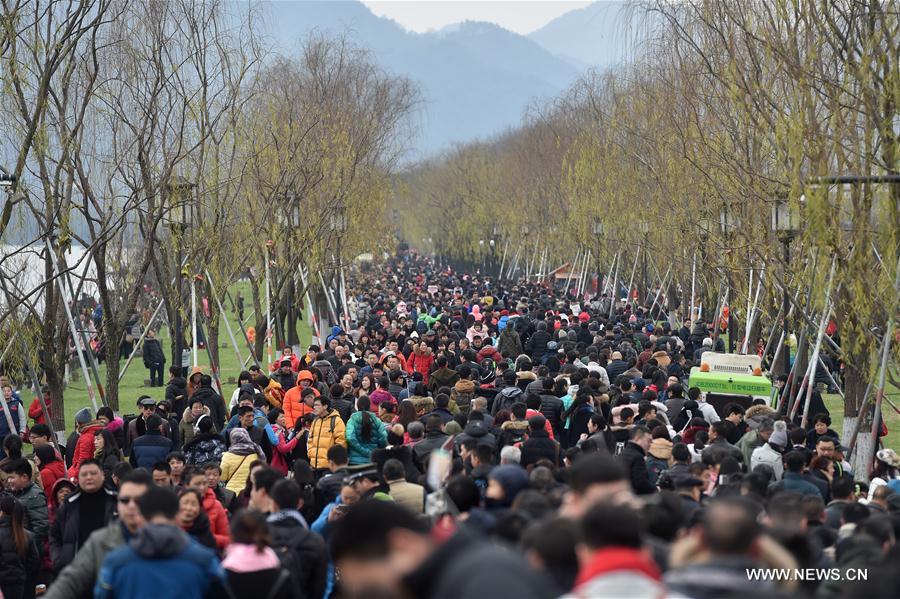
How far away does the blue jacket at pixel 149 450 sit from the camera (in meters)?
12.1

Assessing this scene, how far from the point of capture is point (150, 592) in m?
6.12

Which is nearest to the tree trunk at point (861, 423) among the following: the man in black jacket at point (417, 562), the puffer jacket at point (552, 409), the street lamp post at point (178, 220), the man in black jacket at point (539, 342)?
the puffer jacket at point (552, 409)

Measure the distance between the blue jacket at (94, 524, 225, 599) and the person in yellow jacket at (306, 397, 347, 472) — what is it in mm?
6086

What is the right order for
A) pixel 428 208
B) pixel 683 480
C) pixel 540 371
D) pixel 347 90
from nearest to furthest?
1. pixel 683 480
2. pixel 540 371
3. pixel 347 90
4. pixel 428 208

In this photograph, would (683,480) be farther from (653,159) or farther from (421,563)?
(653,159)

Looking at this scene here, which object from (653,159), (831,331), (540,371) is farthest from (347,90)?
(540,371)

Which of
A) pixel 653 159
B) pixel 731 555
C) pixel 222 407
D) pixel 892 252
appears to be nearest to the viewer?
pixel 731 555

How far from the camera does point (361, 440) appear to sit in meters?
12.4

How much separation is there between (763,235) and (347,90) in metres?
19.7

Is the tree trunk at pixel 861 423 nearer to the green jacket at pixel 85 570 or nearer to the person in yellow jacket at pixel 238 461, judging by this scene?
the person in yellow jacket at pixel 238 461

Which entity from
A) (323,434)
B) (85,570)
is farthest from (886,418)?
(85,570)

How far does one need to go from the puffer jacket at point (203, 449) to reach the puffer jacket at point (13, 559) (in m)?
2.39

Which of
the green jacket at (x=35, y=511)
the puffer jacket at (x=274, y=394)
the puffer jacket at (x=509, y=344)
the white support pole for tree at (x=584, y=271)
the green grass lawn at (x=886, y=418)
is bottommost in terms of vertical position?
the green grass lawn at (x=886, y=418)

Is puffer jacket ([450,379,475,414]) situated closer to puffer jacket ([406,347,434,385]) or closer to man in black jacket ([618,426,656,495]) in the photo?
puffer jacket ([406,347,434,385])
